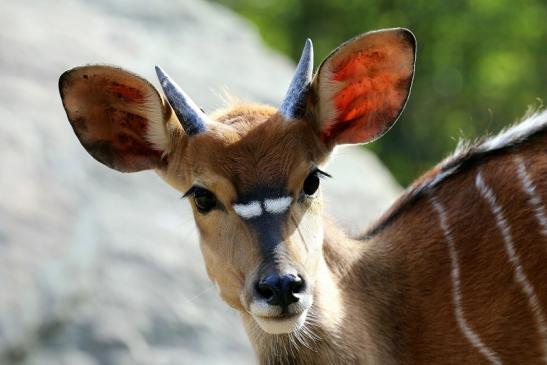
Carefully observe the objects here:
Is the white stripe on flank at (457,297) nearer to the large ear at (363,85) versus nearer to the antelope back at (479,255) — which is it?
the antelope back at (479,255)

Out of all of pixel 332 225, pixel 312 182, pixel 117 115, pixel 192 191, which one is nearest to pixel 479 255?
pixel 332 225

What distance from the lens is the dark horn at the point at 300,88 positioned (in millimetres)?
4773

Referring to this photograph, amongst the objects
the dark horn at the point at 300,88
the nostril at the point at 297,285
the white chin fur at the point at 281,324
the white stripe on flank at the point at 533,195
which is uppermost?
the white stripe on flank at the point at 533,195

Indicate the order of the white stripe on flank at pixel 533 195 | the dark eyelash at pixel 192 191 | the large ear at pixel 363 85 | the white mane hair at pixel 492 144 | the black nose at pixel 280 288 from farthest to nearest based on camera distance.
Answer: the white mane hair at pixel 492 144 < the white stripe on flank at pixel 533 195 < the large ear at pixel 363 85 < the dark eyelash at pixel 192 191 < the black nose at pixel 280 288

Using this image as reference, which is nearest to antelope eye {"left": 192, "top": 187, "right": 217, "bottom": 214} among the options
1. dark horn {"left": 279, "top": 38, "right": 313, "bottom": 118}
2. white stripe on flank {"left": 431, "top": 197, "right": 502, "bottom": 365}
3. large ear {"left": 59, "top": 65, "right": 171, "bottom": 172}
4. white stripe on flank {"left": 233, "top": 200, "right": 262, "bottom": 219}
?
white stripe on flank {"left": 233, "top": 200, "right": 262, "bottom": 219}

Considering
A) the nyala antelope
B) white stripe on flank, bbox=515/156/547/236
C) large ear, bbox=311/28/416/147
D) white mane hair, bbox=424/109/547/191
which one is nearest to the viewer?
the nyala antelope

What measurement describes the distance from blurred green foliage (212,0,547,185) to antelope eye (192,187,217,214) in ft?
60.1

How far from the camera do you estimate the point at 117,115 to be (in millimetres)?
5000

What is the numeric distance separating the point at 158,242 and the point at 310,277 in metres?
4.04

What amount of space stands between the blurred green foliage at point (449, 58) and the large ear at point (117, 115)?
1801 cm

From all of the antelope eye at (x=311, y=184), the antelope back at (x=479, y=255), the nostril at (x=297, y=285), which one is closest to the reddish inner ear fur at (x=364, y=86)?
the antelope eye at (x=311, y=184)

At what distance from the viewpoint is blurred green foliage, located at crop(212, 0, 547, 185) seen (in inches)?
955

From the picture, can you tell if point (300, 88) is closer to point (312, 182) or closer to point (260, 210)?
point (312, 182)

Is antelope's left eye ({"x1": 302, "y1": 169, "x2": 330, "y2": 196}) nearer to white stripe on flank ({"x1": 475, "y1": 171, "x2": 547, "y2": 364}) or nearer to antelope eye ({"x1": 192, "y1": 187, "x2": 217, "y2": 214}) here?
antelope eye ({"x1": 192, "y1": 187, "x2": 217, "y2": 214})
